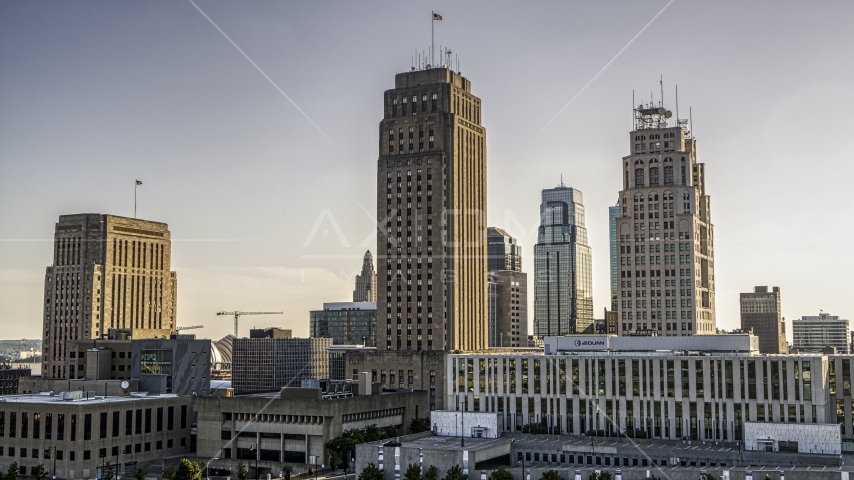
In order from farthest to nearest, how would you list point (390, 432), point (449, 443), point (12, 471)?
point (390, 432)
point (449, 443)
point (12, 471)

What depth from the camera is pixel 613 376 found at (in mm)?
177375

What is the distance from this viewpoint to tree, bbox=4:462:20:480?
15275cm

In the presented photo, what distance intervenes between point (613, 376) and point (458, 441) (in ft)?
102

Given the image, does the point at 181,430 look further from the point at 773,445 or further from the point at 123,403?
the point at 773,445

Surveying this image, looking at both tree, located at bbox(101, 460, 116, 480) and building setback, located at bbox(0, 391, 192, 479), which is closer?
tree, located at bbox(101, 460, 116, 480)

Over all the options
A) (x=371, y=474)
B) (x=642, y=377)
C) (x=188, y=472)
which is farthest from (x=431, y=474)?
(x=642, y=377)

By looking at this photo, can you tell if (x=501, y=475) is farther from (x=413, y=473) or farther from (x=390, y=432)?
(x=390, y=432)

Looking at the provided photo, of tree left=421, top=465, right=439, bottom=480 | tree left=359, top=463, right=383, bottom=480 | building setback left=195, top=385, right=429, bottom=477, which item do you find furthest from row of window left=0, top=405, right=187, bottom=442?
tree left=421, top=465, right=439, bottom=480

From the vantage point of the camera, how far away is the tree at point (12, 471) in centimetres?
15275

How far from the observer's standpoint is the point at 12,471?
158 m

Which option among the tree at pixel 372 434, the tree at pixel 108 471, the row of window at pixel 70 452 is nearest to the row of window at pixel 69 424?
the row of window at pixel 70 452

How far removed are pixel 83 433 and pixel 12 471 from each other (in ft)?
51.9

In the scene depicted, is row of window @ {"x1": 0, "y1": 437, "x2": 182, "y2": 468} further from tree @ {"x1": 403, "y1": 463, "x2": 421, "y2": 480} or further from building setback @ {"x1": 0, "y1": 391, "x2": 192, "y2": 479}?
tree @ {"x1": 403, "y1": 463, "x2": 421, "y2": 480}

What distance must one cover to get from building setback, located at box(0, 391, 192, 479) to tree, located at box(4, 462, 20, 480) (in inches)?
216
